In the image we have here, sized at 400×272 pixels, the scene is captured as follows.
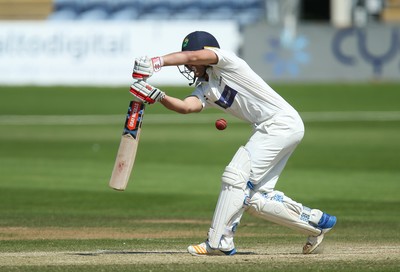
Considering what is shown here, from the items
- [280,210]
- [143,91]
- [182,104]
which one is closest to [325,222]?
[280,210]

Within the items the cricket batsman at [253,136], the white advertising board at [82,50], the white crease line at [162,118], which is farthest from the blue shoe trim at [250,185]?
the white advertising board at [82,50]

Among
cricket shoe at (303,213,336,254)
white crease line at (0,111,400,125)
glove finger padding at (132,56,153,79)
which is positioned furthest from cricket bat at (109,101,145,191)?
white crease line at (0,111,400,125)

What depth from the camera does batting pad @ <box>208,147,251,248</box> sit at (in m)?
7.28

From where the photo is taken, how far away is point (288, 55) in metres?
29.4

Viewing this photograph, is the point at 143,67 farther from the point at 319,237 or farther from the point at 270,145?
the point at 319,237

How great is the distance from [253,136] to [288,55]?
22.1 meters

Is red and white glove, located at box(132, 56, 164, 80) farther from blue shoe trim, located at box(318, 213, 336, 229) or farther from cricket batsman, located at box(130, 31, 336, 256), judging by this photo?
blue shoe trim, located at box(318, 213, 336, 229)

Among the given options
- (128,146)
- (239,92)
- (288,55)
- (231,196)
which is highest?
(239,92)

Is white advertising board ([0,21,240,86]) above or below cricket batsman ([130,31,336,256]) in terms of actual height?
below

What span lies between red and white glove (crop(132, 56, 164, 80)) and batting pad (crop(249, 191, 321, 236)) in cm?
126

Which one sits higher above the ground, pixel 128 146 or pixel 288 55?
pixel 128 146

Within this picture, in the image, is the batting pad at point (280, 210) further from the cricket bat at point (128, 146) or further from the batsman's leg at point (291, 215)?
the cricket bat at point (128, 146)

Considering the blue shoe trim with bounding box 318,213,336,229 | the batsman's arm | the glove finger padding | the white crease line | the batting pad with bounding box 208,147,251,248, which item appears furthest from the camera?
the white crease line

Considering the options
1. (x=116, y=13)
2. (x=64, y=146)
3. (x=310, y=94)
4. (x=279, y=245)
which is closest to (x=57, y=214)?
(x=279, y=245)
